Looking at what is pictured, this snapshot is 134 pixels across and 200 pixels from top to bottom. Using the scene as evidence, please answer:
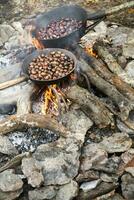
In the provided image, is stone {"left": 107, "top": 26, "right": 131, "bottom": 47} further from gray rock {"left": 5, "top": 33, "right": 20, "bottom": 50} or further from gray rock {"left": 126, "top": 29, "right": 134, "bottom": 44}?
gray rock {"left": 5, "top": 33, "right": 20, "bottom": 50}

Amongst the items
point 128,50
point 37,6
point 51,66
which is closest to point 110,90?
point 51,66

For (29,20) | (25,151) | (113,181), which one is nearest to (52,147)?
(25,151)

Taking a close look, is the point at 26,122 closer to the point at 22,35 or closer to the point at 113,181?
the point at 113,181

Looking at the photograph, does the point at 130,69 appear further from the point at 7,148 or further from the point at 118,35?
the point at 7,148

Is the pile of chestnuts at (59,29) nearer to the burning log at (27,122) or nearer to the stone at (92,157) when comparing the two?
the burning log at (27,122)

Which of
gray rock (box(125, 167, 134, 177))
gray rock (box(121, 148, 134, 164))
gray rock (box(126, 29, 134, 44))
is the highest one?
gray rock (box(126, 29, 134, 44))

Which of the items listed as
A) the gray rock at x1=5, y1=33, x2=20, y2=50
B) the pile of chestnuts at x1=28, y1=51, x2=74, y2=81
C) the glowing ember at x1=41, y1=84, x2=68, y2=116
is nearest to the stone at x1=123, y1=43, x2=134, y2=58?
the pile of chestnuts at x1=28, y1=51, x2=74, y2=81
